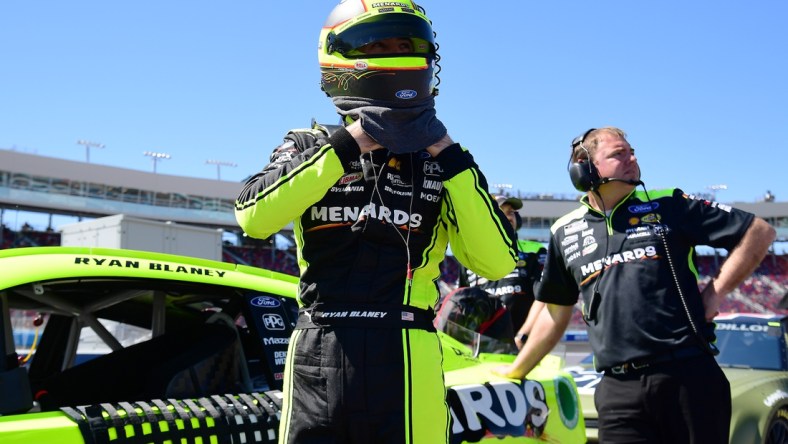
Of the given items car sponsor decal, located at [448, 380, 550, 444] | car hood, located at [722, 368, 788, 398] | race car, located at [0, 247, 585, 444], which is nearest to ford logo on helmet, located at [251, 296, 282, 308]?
race car, located at [0, 247, 585, 444]

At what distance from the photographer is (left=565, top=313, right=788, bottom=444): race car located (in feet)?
16.3

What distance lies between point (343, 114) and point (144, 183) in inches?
1501

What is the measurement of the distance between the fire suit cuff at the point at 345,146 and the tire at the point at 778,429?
14.4ft

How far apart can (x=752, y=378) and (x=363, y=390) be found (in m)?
4.69

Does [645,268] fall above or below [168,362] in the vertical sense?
above

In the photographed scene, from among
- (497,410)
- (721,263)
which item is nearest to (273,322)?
(497,410)

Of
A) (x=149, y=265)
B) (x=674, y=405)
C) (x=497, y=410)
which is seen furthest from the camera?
(x=497, y=410)

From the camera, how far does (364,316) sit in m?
1.75

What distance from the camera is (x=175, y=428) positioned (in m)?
2.28

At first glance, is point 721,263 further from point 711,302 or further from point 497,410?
point 497,410

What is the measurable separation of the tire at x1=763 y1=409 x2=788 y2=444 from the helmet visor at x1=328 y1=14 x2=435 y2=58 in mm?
4312

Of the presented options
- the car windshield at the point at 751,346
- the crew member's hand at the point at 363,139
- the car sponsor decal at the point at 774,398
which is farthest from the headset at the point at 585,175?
the car windshield at the point at 751,346

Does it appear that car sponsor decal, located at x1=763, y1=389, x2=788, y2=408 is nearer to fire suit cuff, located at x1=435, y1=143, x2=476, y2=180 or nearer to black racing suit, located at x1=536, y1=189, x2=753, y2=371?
black racing suit, located at x1=536, y1=189, x2=753, y2=371

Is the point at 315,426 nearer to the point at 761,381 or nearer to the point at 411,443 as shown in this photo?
the point at 411,443
